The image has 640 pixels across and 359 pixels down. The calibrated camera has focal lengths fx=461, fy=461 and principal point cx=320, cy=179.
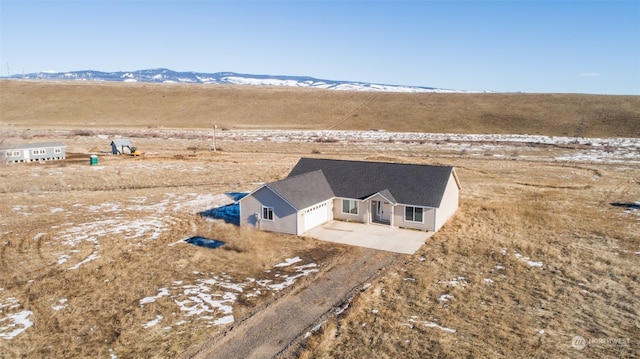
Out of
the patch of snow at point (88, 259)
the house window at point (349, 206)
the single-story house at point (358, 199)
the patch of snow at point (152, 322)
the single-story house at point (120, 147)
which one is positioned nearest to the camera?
the patch of snow at point (152, 322)

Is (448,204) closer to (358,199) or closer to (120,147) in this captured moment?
(358,199)

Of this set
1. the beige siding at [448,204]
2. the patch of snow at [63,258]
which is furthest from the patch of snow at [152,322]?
the beige siding at [448,204]

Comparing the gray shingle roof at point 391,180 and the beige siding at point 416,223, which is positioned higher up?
the gray shingle roof at point 391,180

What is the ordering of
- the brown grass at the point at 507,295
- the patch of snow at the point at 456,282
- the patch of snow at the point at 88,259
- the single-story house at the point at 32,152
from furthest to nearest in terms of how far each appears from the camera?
the single-story house at the point at 32,152, the patch of snow at the point at 88,259, the patch of snow at the point at 456,282, the brown grass at the point at 507,295

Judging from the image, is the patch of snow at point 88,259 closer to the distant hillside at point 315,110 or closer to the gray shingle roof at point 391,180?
the gray shingle roof at point 391,180

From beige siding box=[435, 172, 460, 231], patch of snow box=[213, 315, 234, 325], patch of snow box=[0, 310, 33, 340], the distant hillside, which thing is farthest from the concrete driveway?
the distant hillside
